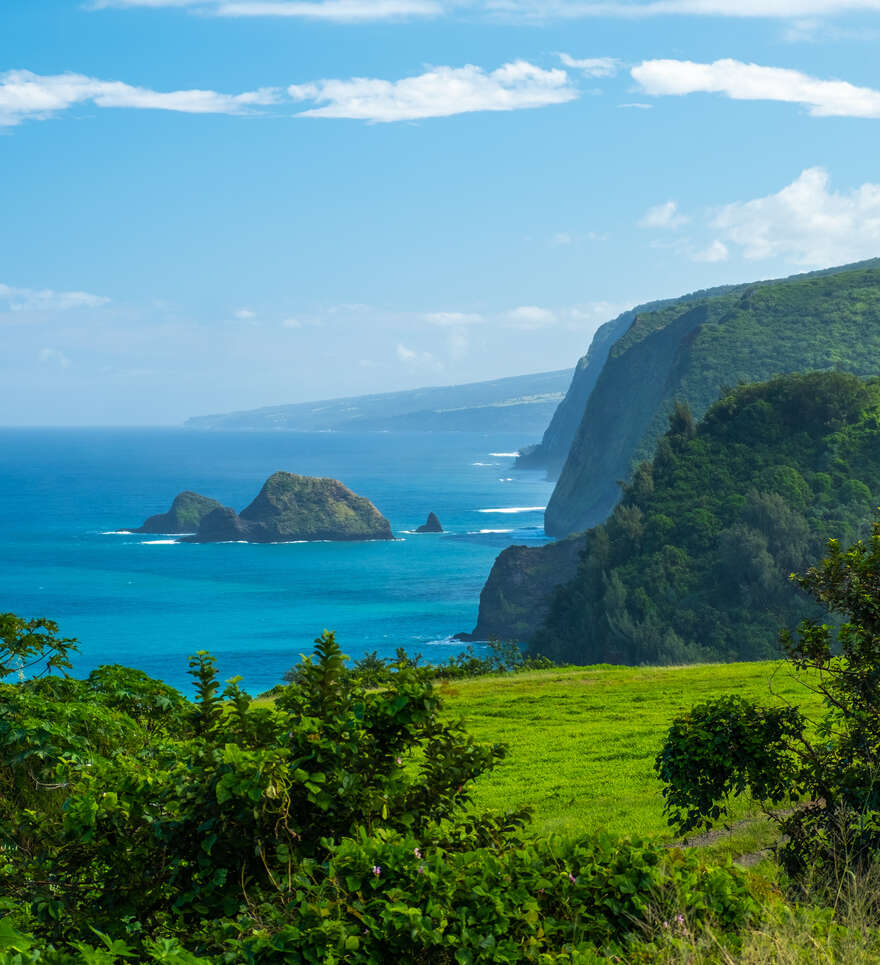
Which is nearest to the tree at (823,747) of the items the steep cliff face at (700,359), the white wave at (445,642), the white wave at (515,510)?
the white wave at (445,642)

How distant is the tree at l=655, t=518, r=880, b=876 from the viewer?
8.02 metres

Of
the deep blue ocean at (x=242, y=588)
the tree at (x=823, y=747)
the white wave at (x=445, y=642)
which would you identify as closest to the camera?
the tree at (x=823, y=747)

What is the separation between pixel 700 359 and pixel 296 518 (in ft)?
204

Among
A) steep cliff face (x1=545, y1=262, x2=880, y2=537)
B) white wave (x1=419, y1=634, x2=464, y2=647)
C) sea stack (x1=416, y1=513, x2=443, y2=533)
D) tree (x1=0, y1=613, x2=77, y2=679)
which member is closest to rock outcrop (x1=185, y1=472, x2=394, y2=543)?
sea stack (x1=416, y1=513, x2=443, y2=533)

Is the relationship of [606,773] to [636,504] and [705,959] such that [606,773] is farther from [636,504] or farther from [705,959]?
[636,504]

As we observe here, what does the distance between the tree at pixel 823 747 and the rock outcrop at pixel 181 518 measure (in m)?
143

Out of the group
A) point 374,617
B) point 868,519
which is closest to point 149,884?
point 868,519

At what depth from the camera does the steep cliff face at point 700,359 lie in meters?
106

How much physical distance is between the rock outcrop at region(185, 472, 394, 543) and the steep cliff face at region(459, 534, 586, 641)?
5930 cm

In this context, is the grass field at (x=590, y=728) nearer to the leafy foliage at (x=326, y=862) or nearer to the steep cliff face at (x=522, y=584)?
the leafy foliage at (x=326, y=862)

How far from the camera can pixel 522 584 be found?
84750mm

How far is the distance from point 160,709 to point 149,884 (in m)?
4.48

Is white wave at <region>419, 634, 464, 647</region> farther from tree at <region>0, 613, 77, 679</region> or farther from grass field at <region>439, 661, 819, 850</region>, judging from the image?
tree at <region>0, 613, 77, 679</region>

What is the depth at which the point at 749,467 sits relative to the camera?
62156mm
